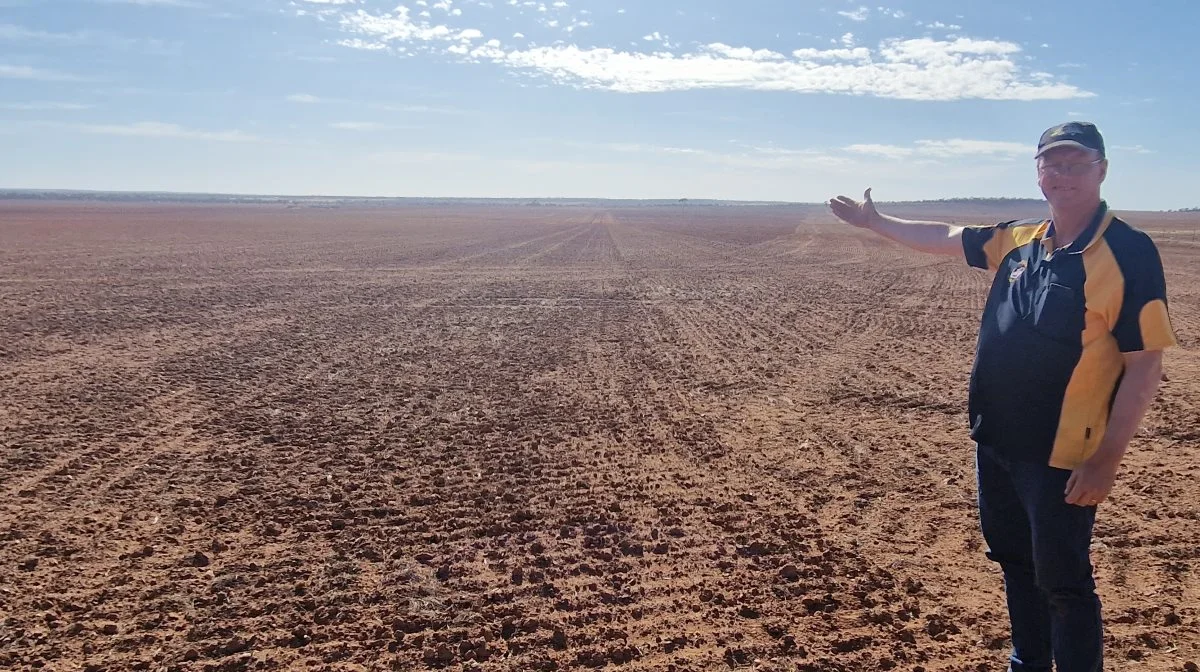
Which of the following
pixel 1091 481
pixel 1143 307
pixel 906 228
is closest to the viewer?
pixel 1143 307

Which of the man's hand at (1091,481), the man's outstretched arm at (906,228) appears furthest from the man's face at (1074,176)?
the man's hand at (1091,481)

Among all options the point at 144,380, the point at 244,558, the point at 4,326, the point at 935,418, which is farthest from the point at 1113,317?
the point at 4,326

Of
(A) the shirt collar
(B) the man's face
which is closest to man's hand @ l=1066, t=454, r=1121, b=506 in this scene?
(A) the shirt collar

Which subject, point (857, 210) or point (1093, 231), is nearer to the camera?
point (1093, 231)

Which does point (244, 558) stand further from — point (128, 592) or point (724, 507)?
point (724, 507)

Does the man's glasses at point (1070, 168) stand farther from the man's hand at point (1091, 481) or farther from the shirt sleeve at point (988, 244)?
the man's hand at point (1091, 481)

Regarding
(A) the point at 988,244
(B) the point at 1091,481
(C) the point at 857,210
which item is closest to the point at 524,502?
(C) the point at 857,210

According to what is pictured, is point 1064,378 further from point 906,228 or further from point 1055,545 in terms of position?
point 906,228
